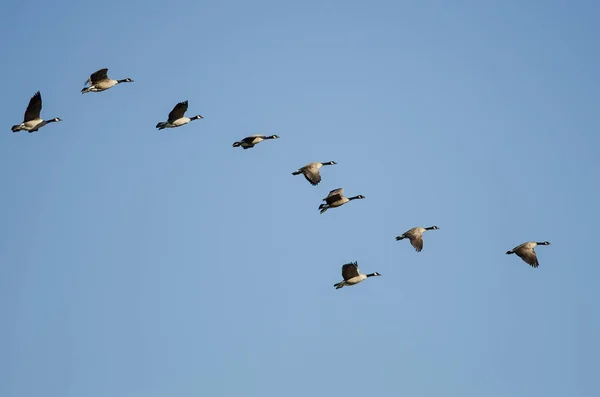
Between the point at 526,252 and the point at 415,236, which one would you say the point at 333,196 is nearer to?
the point at 415,236

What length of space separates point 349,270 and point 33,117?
16.6 meters

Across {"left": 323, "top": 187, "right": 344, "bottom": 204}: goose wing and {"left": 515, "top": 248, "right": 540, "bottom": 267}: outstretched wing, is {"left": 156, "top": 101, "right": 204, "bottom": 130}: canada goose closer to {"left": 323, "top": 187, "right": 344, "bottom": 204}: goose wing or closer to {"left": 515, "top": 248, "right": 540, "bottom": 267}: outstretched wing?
{"left": 323, "top": 187, "right": 344, "bottom": 204}: goose wing

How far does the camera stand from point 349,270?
68688 millimetres

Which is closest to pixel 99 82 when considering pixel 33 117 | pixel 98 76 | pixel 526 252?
pixel 98 76

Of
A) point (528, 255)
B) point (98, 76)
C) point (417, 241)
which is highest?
point (98, 76)

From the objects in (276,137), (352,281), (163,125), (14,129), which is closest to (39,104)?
(14,129)

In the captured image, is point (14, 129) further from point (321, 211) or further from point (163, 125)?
point (321, 211)

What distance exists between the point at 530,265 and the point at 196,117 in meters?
17.5

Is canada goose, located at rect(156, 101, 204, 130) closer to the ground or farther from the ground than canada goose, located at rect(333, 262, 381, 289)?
farther from the ground

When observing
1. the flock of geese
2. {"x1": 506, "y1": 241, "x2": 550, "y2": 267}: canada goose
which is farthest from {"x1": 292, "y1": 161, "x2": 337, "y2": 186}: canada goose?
{"x1": 506, "y1": 241, "x2": 550, "y2": 267}: canada goose

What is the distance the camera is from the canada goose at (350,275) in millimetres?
68438

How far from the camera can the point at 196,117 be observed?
7219 centimetres

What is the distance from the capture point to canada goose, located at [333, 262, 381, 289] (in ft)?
225

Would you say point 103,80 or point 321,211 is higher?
point 103,80
